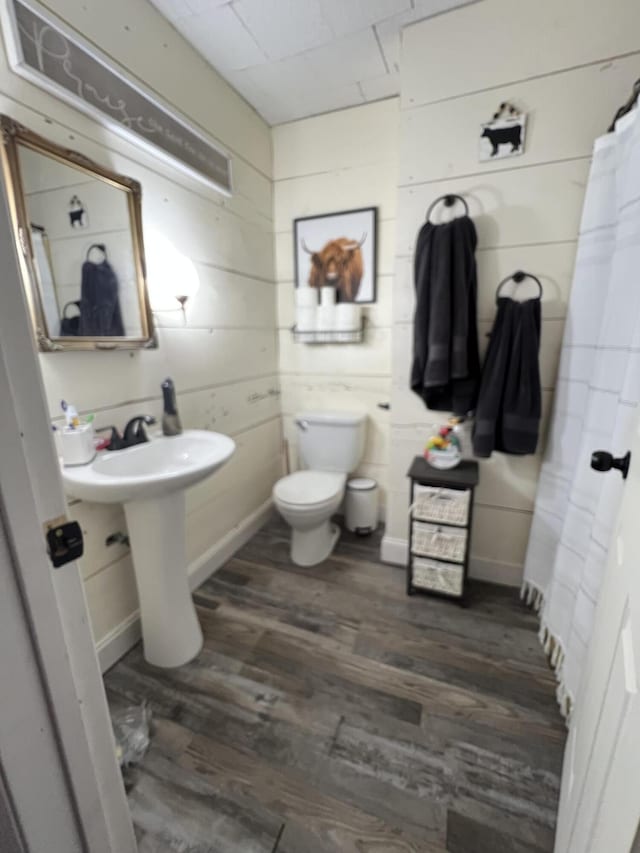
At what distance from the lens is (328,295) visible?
206 centimetres

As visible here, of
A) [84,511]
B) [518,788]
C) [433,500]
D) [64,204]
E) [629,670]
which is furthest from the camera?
[433,500]

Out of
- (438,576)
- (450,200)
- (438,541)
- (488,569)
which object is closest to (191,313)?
(450,200)

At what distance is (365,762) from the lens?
1073mm

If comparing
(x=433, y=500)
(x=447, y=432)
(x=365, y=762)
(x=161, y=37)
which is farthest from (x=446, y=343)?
(x=161, y=37)

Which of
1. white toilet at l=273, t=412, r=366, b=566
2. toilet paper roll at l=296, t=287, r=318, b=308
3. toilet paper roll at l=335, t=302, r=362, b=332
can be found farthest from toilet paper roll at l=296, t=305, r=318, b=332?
white toilet at l=273, t=412, r=366, b=566

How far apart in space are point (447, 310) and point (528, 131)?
708 mm

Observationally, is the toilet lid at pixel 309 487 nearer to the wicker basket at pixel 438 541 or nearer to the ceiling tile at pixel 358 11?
the wicker basket at pixel 438 541

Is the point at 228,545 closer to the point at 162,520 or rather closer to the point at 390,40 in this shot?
the point at 162,520

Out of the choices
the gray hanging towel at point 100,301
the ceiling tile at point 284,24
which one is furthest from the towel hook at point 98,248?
the ceiling tile at point 284,24

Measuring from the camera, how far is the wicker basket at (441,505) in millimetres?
1562

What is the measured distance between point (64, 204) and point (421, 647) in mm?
2026

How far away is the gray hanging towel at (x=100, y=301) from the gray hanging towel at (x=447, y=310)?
1.19 m

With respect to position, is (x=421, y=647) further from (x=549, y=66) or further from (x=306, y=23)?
(x=306, y=23)

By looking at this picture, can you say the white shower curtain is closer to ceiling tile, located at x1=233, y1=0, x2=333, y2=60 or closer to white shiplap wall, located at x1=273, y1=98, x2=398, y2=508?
white shiplap wall, located at x1=273, y1=98, x2=398, y2=508
